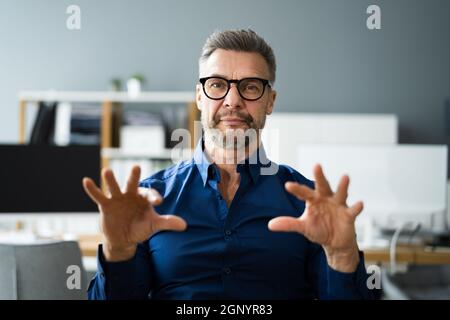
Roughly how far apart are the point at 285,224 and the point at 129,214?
0.22 metres

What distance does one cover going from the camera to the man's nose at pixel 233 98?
1.04 m

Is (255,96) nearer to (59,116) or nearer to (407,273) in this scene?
(407,273)

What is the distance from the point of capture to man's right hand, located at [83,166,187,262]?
81cm

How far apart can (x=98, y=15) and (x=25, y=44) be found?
5.23 feet

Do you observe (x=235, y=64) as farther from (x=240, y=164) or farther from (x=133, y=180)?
(x=133, y=180)

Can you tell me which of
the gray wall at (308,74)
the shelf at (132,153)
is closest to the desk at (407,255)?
the shelf at (132,153)

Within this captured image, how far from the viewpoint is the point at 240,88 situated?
1.05m

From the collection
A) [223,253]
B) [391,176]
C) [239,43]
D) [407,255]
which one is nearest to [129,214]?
[223,253]

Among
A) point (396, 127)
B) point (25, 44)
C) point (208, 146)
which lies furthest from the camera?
point (396, 127)

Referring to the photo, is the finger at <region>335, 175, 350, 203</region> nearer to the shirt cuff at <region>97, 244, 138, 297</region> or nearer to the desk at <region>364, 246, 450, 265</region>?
the shirt cuff at <region>97, 244, 138, 297</region>

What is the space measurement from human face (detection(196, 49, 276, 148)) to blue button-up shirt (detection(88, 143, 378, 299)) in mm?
96

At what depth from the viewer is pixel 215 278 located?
1.06m

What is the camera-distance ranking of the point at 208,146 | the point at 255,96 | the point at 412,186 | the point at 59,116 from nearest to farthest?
the point at 255,96 → the point at 208,146 → the point at 412,186 → the point at 59,116
